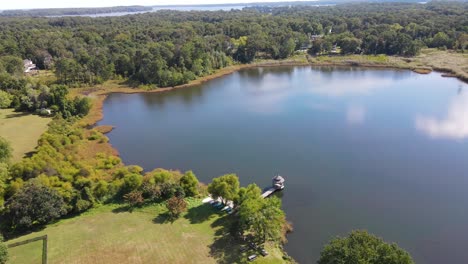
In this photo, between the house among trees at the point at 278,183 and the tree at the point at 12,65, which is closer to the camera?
the house among trees at the point at 278,183

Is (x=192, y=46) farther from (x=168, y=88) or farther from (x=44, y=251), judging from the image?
(x=44, y=251)

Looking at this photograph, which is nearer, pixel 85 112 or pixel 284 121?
pixel 284 121

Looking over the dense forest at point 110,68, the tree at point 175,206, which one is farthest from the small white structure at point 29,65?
the tree at point 175,206

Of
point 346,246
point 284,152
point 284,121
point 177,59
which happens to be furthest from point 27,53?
point 346,246

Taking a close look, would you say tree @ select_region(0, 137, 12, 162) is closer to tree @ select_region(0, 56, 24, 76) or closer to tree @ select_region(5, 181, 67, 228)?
tree @ select_region(5, 181, 67, 228)

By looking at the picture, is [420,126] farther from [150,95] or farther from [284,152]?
[150,95]

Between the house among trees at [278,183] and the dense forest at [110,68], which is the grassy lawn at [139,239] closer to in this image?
the dense forest at [110,68]
